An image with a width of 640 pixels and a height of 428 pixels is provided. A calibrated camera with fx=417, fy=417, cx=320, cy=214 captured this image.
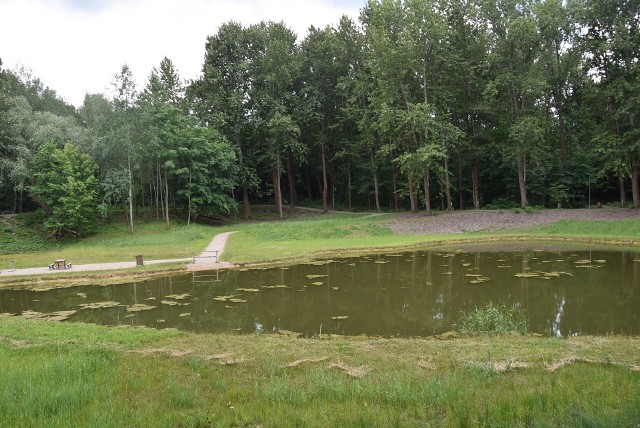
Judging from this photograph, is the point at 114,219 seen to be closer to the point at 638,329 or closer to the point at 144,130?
the point at 144,130

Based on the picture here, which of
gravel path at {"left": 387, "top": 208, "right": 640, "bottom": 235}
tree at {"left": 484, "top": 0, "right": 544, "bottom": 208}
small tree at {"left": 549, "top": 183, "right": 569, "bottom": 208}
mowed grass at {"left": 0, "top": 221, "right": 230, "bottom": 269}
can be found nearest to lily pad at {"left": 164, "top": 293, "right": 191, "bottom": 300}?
mowed grass at {"left": 0, "top": 221, "right": 230, "bottom": 269}

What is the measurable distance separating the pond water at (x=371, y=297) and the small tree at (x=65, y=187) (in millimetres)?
20890

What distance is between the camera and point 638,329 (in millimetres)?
11359

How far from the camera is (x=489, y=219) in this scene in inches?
1516

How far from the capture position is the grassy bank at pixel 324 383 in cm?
508

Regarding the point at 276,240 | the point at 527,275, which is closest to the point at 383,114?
the point at 276,240

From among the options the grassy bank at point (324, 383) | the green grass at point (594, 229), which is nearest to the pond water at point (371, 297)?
the grassy bank at point (324, 383)

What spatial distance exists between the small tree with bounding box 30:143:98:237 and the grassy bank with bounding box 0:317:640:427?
108ft

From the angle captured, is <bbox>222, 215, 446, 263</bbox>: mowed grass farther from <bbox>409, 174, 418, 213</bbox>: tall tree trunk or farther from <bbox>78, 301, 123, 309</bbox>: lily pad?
<bbox>78, 301, 123, 309</bbox>: lily pad

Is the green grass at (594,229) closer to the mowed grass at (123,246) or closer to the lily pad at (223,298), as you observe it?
the lily pad at (223,298)

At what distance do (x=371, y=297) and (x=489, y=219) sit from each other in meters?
26.1

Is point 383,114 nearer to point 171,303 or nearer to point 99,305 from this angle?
point 171,303

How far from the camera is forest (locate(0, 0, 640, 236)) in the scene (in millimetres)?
39312

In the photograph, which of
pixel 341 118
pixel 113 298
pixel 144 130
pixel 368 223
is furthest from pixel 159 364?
pixel 341 118
